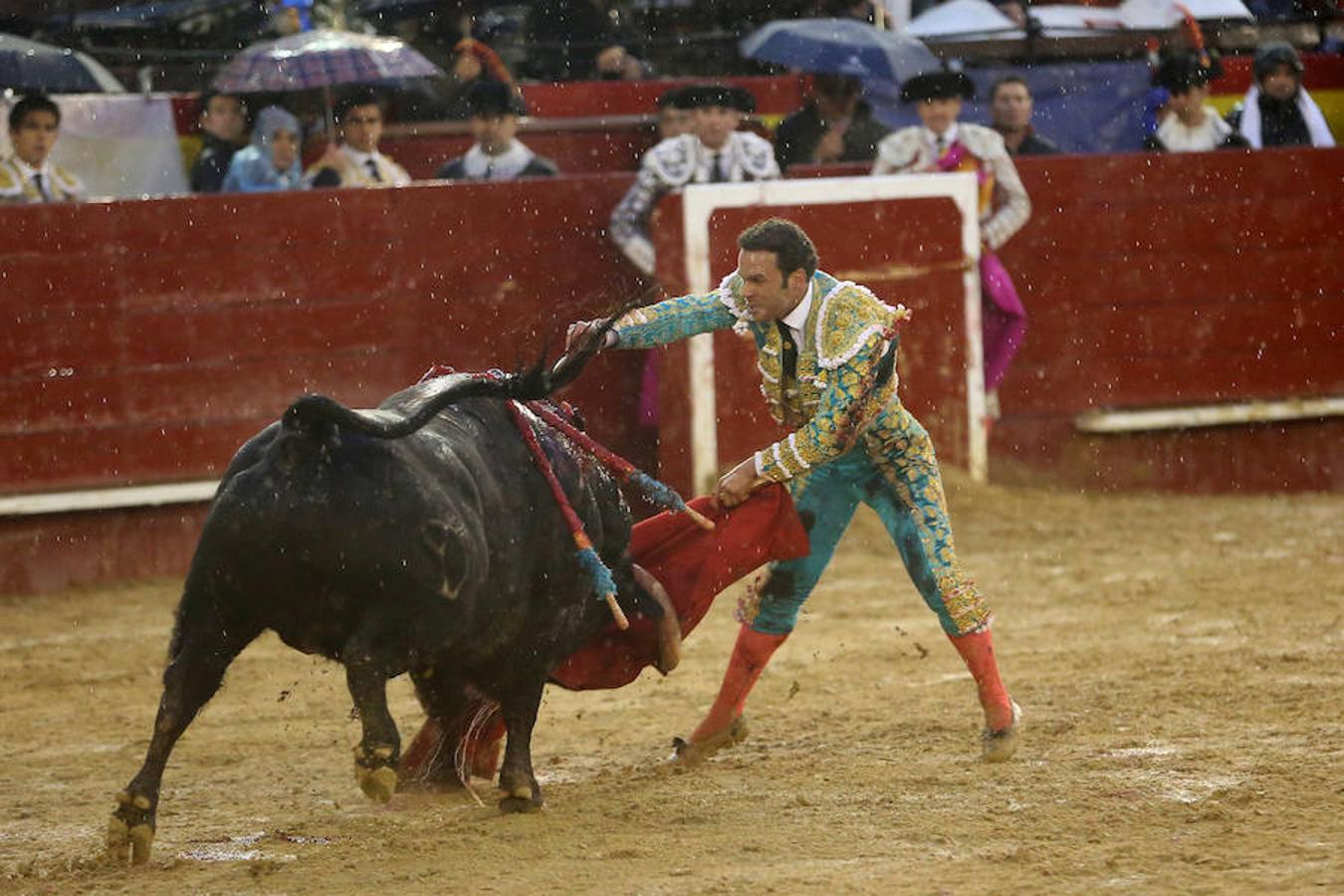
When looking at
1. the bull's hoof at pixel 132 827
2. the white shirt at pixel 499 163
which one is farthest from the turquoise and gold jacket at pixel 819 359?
the white shirt at pixel 499 163

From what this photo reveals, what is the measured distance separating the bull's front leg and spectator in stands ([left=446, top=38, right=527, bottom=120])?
520 cm

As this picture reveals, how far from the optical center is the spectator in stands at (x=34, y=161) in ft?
23.4

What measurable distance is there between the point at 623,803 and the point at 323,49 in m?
4.45

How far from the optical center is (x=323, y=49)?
7863 mm

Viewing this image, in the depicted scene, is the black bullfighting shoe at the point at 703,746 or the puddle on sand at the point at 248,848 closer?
the puddle on sand at the point at 248,848

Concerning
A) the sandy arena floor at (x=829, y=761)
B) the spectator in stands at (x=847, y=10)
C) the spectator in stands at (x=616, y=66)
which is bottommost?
the sandy arena floor at (x=829, y=761)

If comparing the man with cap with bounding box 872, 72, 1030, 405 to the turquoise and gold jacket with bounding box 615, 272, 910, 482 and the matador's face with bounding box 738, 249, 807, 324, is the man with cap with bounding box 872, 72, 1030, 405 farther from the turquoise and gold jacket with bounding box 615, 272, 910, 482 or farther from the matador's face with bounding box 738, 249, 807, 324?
the matador's face with bounding box 738, 249, 807, 324

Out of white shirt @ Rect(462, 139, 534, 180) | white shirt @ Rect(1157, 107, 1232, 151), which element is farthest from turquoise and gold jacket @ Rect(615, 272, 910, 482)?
white shirt @ Rect(1157, 107, 1232, 151)

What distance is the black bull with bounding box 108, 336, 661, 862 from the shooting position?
3389 millimetres

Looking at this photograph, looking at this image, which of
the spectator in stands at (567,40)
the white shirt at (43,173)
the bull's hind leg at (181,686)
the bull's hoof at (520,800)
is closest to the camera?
the bull's hind leg at (181,686)

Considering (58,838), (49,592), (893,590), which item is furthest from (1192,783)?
(49,592)

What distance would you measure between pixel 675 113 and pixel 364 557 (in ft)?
15.9

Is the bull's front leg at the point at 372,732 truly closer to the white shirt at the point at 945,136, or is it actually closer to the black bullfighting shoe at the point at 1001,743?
the black bullfighting shoe at the point at 1001,743

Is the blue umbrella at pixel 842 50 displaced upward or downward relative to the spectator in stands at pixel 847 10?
downward
